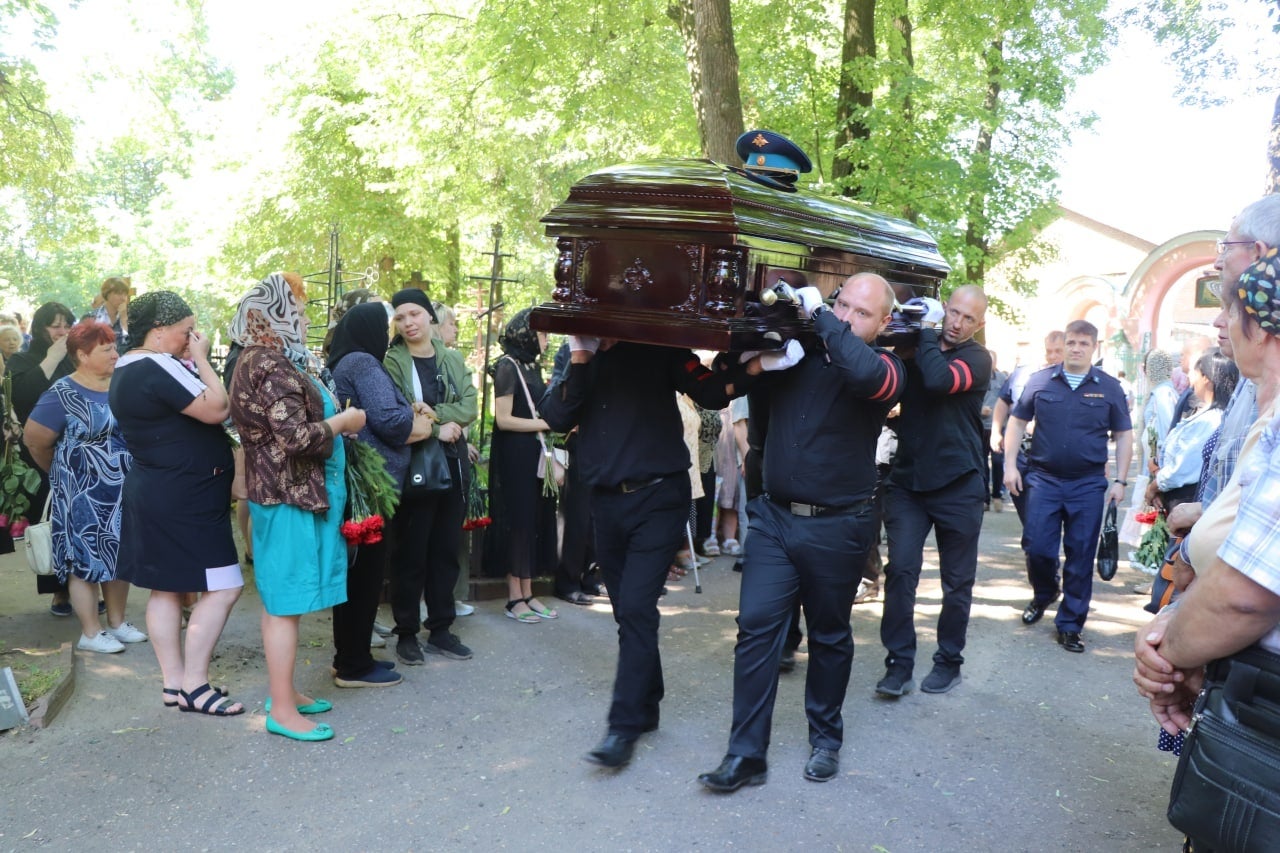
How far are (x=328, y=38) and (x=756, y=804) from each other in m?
17.2

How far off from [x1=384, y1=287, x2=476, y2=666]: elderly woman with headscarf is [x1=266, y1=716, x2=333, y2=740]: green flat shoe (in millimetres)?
1016

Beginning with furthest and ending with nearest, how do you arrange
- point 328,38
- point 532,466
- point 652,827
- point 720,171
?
point 328,38 < point 532,466 < point 720,171 < point 652,827

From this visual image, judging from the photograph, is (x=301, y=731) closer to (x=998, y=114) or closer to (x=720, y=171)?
(x=720, y=171)

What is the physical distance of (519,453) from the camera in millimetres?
6359

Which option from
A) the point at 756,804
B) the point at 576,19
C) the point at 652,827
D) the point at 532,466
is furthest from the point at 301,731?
the point at 576,19

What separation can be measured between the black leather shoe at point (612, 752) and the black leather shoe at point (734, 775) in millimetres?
341

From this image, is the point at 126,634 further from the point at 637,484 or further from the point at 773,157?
the point at 773,157

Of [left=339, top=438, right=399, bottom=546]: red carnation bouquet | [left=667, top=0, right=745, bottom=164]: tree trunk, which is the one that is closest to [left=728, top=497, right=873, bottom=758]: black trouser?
[left=339, top=438, right=399, bottom=546]: red carnation bouquet

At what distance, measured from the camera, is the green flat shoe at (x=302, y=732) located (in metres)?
4.37

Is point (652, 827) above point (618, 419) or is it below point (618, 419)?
below

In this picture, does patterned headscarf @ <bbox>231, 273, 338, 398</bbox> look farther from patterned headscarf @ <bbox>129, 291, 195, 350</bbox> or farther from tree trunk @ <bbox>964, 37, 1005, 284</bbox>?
tree trunk @ <bbox>964, 37, 1005, 284</bbox>

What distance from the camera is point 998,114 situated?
1226 centimetres

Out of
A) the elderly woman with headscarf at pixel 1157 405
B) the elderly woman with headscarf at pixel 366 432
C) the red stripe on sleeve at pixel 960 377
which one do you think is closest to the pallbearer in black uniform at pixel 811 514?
the red stripe on sleeve at pixel 960 377

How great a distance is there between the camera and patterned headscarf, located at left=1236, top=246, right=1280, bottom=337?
2029 mm
